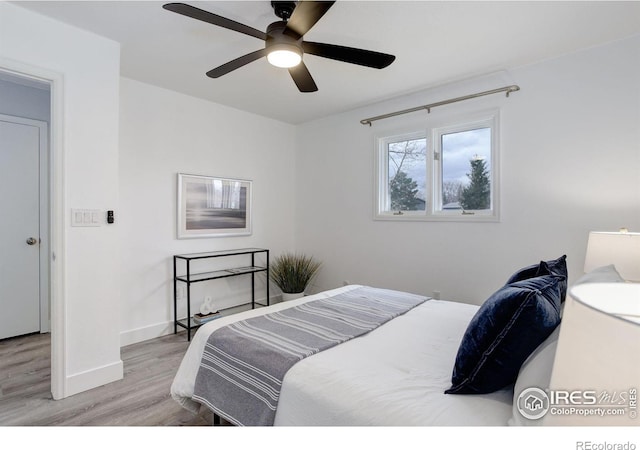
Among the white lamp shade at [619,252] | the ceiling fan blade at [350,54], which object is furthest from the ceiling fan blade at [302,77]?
the white lamp shade at [619,252]

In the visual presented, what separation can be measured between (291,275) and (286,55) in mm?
2765

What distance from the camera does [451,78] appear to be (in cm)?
300

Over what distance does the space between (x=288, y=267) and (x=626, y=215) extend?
324 centimetres

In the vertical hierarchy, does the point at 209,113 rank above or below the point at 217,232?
above

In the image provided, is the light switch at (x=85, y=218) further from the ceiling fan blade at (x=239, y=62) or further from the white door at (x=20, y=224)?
the white door at (x=20, y=224)

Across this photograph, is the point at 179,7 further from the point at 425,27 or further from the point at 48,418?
the point at 48,418

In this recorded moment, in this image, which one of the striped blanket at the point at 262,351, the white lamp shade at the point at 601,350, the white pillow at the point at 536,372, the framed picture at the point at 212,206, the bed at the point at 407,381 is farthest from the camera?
the framed picture at the point at 212,206

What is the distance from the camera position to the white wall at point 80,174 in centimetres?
208

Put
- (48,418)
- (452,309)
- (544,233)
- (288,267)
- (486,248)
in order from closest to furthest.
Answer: (48,418), (452,309), (544,233), (486,248), (288,267)

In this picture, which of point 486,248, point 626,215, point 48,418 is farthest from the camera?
point 486,248

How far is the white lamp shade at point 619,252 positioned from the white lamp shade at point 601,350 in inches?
71.3

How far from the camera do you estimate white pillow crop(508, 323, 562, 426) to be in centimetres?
94

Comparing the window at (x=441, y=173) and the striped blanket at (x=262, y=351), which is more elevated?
the window at (x=441, y=173)
